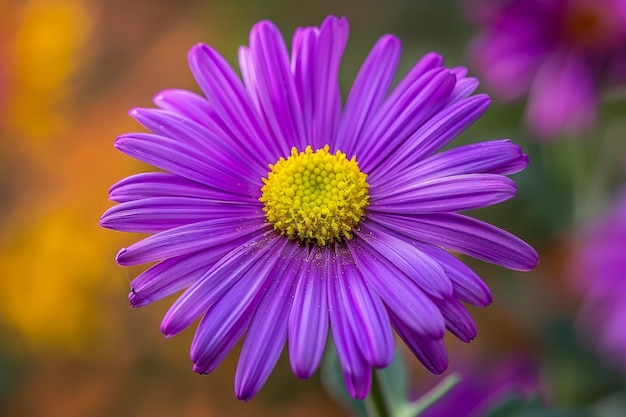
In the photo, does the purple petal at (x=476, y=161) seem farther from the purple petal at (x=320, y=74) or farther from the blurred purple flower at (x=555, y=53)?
the blurred purple flower at (x=555, y=53)

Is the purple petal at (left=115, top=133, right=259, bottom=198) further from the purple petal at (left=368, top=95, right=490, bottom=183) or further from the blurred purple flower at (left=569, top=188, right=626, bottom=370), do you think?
the blurred purple flower at (left=569, top=188, right=626, bottom=370)

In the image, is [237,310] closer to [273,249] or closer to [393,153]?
[273,249]

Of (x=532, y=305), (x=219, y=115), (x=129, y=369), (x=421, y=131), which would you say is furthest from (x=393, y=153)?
(x=129, y=369)

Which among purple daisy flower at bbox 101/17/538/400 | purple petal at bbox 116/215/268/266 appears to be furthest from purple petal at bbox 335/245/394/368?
purple petal at bbox 116/215/268/266

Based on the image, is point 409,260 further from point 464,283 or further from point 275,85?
point 275,85

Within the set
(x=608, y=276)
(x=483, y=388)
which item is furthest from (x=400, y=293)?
(x=608, y=276)

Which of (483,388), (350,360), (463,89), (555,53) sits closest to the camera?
(350,360)

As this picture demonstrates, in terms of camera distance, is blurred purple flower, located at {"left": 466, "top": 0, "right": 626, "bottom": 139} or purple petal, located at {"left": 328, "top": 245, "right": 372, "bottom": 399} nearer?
purple petal, located at {"left": 328, "top": 245, "right": 372, "bottom": 399}

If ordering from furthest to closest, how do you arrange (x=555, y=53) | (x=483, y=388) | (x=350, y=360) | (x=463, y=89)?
(x=555, y=53) < (x=483, y=388) < (x=463, y=89) < (x=350, y=360)
